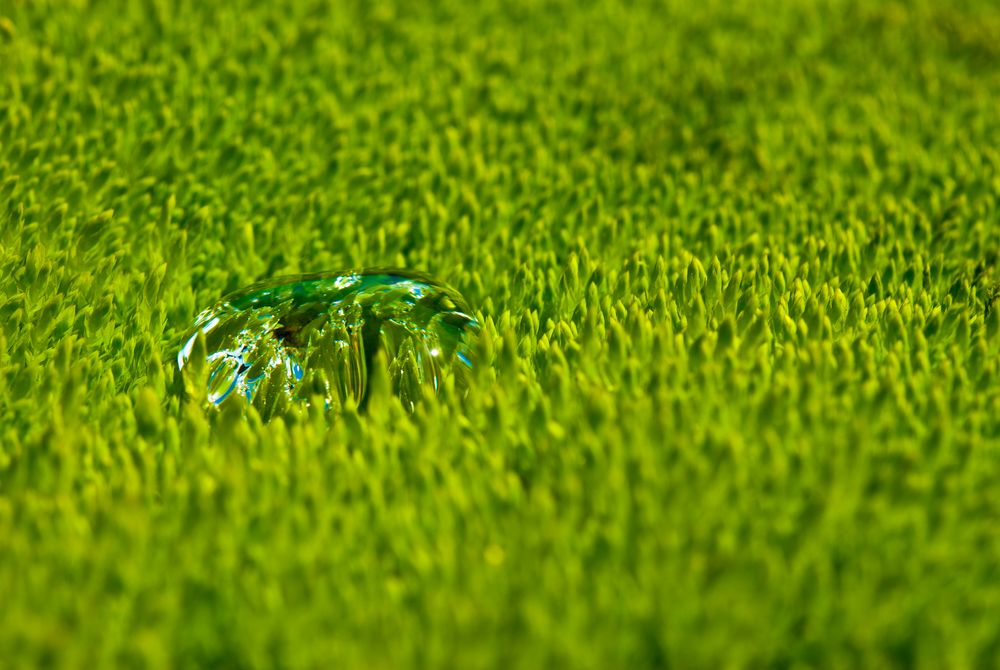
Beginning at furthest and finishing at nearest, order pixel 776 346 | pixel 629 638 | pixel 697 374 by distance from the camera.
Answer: pixel 776 346, pixel 697 374, pixel 629 638

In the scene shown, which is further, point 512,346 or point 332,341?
point 332,341

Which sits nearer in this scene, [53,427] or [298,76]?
[53,427]

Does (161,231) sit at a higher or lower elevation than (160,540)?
higher

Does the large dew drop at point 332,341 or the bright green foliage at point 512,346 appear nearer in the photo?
the bright green foliage at point 512,346

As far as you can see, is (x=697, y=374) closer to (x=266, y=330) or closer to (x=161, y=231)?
(x=266, y=330)

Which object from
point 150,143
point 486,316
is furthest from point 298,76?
point 486,316
